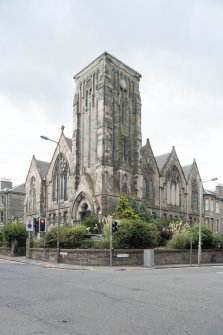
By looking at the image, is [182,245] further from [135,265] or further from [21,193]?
[21,193]

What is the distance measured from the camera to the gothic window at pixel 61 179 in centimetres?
5322

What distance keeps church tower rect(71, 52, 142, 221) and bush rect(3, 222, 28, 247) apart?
30.3ft

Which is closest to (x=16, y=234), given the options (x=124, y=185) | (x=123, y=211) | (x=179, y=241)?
(x=123, y=211)

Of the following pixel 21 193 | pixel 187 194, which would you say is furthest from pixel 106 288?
pixel 21 193

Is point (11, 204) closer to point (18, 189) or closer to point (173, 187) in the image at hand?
point (18, 189)

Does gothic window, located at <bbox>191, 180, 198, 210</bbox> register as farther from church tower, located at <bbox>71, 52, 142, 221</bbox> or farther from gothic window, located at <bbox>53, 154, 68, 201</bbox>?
gothic window, located at <bbox>53, 154, 68, 201</bbox>

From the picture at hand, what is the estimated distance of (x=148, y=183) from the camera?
179 ft

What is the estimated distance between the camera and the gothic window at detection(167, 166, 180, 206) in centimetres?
5788

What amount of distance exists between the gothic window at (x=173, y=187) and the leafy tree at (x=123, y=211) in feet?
47.8

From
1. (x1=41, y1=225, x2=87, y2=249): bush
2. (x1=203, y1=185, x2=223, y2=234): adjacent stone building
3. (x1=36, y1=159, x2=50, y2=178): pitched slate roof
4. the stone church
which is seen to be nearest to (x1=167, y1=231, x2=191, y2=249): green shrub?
(x1=41, y1=225, x2=87, y2=249): bush

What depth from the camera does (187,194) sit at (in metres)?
60.8

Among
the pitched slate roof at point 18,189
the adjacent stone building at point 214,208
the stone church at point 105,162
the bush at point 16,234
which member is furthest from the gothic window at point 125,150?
the pitched slate roof at point 18,189

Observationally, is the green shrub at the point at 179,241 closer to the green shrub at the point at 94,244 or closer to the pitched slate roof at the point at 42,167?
the green shrub at the point at 94,244

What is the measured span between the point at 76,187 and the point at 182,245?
18.2m
